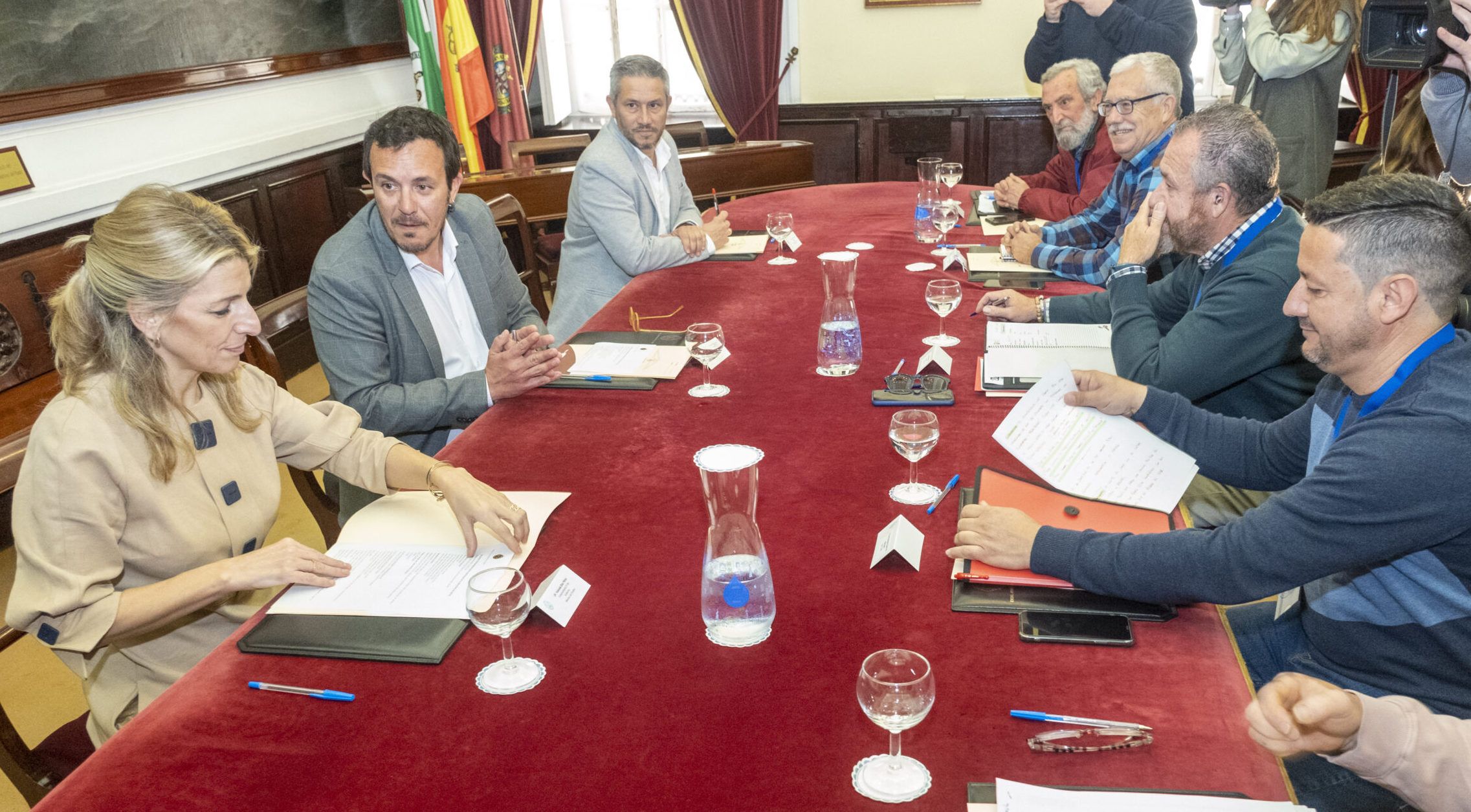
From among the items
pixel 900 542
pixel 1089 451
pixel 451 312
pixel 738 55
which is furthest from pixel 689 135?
pixel 900 542

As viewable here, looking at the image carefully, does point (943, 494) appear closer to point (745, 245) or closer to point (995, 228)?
point (745, 245)

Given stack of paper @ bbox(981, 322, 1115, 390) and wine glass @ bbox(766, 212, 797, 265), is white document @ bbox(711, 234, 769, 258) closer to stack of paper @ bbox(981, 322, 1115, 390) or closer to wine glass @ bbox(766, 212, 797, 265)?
wine glass @ bbox(766, 212, 797, 265)

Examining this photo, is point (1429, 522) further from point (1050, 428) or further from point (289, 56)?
point (289, 56)

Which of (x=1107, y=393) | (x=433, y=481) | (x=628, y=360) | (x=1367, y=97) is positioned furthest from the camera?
(x=1367, y=97)

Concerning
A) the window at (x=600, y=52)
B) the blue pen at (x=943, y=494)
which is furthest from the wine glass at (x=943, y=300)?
the window at (x=600, y=52)

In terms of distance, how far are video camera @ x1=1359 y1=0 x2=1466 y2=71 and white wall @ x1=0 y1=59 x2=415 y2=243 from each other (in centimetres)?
419

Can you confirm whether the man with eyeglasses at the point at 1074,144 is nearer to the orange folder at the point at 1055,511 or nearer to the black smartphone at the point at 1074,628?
the orange folder at the point at 1055,511

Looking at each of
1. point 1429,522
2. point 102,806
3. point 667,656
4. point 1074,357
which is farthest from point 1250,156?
point 102,806

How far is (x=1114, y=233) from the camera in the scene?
127 inches

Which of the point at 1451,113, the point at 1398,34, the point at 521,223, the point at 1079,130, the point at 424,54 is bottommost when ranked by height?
the point at 521,223

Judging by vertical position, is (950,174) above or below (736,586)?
above

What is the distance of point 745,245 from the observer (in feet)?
11.3

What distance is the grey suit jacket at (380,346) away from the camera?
230 cm

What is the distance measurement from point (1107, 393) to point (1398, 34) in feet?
5.83
